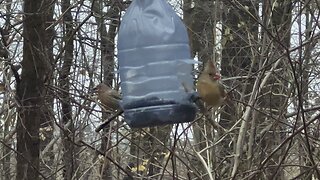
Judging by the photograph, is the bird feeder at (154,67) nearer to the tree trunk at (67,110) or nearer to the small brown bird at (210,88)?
the small brown bird at (210,88)

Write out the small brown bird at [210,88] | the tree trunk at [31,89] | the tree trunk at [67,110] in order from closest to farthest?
the small brown bird at [210,88]
the tree trunk at [31,89]
the tree trunk at [67,110]

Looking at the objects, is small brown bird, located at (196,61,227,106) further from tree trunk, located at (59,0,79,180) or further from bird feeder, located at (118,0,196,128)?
tree trunk, located at (59,0,79,180)

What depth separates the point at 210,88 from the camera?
9.43 feet

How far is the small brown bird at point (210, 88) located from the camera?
287cm

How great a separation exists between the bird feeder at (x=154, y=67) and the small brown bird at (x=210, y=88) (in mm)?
73

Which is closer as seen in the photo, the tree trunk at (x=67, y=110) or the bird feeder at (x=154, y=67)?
the bird feeder at (x=154, y=67)

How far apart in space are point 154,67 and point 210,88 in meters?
0.30

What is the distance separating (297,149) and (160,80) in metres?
2.56

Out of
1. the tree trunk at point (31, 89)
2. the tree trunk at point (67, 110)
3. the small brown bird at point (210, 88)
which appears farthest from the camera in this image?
the tree trunk at point (67, 110)

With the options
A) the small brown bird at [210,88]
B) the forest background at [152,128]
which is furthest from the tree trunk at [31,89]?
the small brown bird at [210,88]

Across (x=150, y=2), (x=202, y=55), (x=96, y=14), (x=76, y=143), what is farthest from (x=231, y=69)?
(x=150, y=2)

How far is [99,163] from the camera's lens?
19.6ft

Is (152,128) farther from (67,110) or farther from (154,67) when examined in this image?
(154,67)

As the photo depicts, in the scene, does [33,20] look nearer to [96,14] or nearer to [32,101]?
[32,101]
